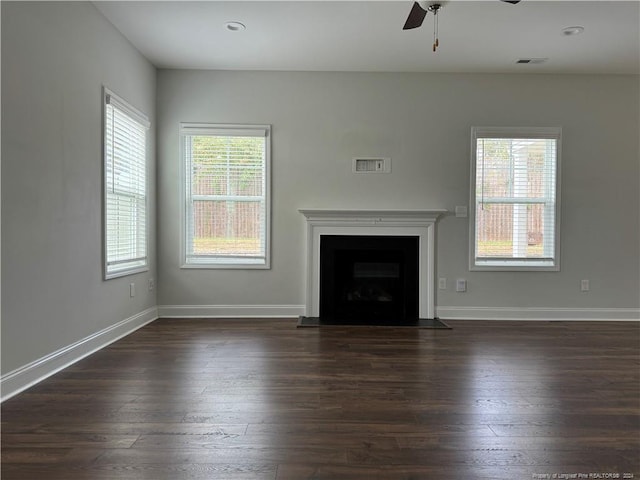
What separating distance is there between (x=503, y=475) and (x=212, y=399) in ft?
5.25

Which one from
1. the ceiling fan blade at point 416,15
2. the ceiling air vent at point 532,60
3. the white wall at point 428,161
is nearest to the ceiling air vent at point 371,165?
the white wall at point 428,161

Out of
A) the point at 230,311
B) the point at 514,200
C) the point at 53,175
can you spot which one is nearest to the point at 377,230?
the point at 514,200

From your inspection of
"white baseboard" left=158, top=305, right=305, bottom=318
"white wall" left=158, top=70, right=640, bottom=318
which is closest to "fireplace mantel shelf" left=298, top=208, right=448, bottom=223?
"white wall" left=158, top=70, right=640, bottom=318

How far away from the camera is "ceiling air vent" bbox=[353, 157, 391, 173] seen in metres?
4.92

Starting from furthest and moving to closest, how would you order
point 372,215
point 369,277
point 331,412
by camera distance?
point 369,277, point 372,215, point 331,412

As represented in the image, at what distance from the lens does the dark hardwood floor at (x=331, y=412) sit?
5.99ft

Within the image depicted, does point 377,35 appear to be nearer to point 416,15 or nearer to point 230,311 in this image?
point 416,15

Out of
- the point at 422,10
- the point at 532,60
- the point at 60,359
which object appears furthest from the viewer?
the point at 532,60

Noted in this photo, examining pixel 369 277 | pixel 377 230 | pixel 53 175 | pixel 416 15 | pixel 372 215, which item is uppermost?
pixel 416 15

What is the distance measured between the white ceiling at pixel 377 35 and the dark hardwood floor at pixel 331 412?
284cm

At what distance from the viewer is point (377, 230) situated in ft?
15.9

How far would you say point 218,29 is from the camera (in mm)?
3846

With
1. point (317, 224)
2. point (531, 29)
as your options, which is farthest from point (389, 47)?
point (317, 224)

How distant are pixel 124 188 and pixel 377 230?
269 centimetres
